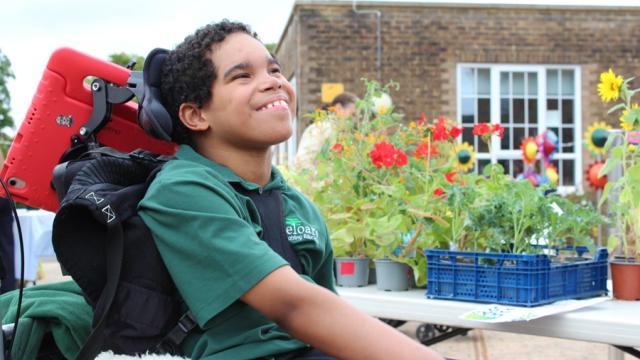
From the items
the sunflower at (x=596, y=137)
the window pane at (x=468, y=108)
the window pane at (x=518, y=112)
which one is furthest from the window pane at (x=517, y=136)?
the sunflower at (x=596, y=137)

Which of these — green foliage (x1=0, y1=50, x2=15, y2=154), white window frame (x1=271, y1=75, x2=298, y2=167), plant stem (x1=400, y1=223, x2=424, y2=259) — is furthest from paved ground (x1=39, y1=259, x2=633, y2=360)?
green foliage (x1=0, y1=50, x2=15, y2=154)

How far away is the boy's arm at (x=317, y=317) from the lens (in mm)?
1223

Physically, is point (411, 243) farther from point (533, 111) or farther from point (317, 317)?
point (533, 111)

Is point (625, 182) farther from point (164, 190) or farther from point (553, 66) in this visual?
point (553, 66)

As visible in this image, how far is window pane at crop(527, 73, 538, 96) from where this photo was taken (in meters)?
11.8

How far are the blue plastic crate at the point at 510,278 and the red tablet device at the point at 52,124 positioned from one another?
1069 millimetres

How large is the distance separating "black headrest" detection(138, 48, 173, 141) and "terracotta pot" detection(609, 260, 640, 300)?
1.46m

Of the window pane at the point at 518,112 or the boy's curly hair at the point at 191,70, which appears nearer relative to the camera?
the boy's curly hair at the point at 191,70

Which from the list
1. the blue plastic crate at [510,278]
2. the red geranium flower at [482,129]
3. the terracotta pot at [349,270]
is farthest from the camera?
the red geranium flower at [482,129]

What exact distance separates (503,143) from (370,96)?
901cm

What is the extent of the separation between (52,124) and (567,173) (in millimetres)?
11158

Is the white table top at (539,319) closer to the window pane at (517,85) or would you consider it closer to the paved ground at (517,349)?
the paved ground at (517,349)

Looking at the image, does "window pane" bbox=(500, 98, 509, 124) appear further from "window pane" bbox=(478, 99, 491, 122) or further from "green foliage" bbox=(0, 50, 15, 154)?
"green foliage" bbox=(0, 50, 15, 154)

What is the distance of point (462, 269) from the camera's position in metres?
2.15
